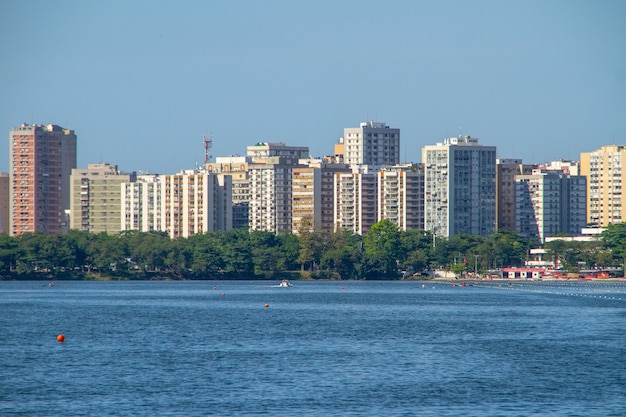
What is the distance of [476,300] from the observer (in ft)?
354

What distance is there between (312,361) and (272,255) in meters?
120

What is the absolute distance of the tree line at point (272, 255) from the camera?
165 meters

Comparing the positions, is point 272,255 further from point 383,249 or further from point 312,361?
point 312,361

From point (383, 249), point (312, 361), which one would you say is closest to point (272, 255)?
point (383, 249)

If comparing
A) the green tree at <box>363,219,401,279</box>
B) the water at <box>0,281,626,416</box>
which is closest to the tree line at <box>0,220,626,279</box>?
the green tree at <box>363,219,401,279</box>

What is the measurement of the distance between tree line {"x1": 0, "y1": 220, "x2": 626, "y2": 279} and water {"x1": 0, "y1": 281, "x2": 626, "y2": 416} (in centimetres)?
7672

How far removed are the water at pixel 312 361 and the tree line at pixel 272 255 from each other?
7672cm

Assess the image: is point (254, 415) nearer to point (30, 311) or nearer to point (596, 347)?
point (596, 347)

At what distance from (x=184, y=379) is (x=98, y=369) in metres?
A: 4.60

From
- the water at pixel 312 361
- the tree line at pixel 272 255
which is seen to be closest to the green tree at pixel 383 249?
the tree line at pixel 272 255

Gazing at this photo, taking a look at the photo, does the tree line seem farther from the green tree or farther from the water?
the water

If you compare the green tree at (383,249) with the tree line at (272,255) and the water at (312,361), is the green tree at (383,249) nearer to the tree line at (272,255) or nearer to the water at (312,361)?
the tree line at (272,255)

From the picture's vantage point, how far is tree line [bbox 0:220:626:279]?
16512 cm

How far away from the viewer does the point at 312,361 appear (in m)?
49.2
